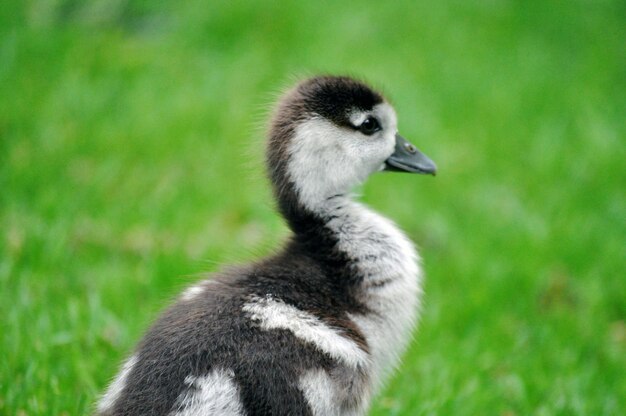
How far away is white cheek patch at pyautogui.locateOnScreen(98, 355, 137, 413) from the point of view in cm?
284

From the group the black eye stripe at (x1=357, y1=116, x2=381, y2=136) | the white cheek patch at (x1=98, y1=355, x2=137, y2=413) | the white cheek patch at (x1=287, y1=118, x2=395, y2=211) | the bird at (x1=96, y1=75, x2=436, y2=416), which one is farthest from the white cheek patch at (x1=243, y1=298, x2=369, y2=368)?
the black eye stripe at (x1=357, y1=116, x2=381, y2=136)

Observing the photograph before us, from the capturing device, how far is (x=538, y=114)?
Result: 7660mm

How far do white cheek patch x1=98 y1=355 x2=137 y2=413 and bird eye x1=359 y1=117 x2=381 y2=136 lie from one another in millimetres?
1278

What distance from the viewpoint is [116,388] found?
9.46 feet

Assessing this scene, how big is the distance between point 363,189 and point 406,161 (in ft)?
8.48

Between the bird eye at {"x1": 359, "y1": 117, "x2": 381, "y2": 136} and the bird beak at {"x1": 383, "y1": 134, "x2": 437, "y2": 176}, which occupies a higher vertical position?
the bird eye at {"x1": 359, "y1": 117, "x2": 381, "y2": 136}

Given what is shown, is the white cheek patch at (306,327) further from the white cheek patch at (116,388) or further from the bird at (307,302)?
the white cheek patch at (116,388)

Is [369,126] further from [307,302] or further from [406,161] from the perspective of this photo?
[307,302]

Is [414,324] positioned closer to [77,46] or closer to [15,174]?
[15,174]

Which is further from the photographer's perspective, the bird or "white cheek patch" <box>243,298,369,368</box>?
"white cheek patch" <box>243,298,369,368</box>

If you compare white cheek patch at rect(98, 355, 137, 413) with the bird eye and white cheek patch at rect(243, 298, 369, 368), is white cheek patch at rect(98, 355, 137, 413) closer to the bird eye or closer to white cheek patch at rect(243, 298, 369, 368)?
white cheek patch at rect(243, 298, 369, 368)

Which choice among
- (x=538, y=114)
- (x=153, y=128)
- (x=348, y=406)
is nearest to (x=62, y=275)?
(x=153, y=128)

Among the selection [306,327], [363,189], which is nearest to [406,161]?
[306,327]

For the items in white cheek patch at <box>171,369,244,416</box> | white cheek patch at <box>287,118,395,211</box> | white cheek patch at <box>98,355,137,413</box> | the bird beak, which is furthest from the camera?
the bird beak
